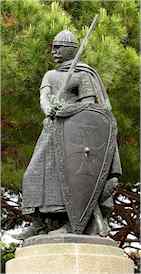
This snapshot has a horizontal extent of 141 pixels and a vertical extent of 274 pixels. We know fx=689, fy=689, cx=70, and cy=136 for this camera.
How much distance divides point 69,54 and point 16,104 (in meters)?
2.72

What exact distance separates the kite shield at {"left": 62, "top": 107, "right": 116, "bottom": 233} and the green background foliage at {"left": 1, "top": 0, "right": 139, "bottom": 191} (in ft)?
8.13

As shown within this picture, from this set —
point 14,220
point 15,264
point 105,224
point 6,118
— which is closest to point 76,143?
point 105,224

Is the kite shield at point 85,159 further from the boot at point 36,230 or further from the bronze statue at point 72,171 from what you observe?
the boot at point 36,230

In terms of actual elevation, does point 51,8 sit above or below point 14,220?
above

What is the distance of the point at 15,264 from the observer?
20.7 ft

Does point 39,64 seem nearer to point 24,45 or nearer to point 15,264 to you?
point 24,45

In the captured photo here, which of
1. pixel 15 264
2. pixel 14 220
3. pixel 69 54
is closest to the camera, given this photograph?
pixel 15 264

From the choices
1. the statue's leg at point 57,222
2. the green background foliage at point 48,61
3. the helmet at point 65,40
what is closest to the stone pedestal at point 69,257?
the statue's leg at point 57,222

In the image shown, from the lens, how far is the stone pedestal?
6.07 meters

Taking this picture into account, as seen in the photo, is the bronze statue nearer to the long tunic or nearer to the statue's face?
the long tunic

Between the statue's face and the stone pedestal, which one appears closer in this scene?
the stone pedestal

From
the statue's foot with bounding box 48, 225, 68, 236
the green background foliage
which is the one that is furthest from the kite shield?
the green background foliage

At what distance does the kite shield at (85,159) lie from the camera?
652 cm

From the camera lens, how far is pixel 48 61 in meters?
9.33
